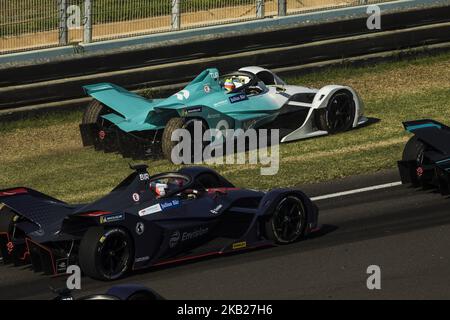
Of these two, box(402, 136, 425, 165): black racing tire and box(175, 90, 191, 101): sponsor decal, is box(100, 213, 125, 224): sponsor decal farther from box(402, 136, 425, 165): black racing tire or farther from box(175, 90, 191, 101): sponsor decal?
box(175, 90, 191, 101): sponsor decal

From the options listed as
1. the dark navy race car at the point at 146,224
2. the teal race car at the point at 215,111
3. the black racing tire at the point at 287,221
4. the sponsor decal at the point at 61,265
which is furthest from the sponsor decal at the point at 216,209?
the teal race car at the point at 215,111

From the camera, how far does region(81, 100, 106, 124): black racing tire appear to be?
19.0 metres

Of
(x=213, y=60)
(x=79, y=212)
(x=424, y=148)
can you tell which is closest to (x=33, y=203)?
(x=79, y=212)

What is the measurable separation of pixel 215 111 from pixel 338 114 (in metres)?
2.17

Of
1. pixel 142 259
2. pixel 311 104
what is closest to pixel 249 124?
pixel 311 104

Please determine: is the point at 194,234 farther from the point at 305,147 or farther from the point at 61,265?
the point at 305,147

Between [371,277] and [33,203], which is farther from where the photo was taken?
[33,203]

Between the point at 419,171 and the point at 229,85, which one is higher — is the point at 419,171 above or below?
below

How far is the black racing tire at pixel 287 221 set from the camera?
1334 cm

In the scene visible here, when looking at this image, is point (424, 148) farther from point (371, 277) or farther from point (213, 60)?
point (213, 60)

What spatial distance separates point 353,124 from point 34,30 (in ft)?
20.9

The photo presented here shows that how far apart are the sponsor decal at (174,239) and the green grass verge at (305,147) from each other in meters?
3.83

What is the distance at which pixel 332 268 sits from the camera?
12.6m

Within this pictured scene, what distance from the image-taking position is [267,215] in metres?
13.3
